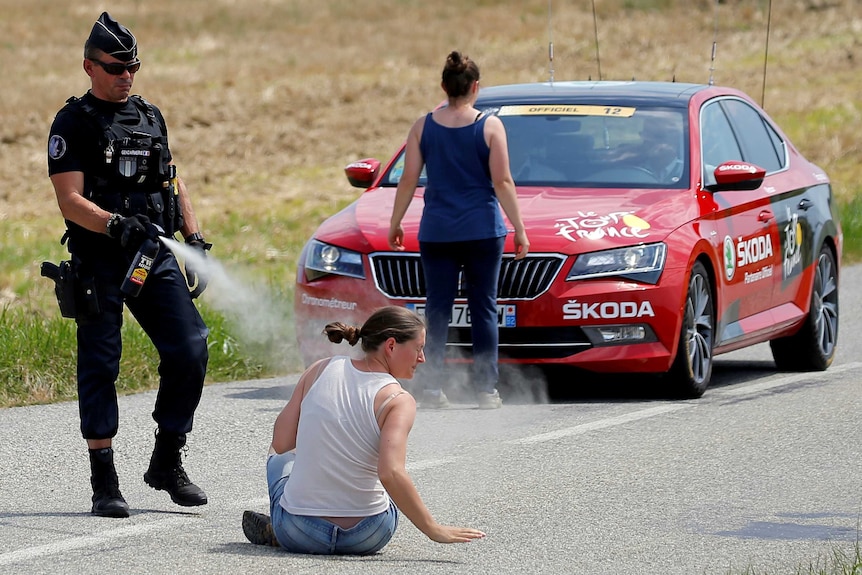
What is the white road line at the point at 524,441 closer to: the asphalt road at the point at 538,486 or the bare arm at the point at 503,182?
the asphalt road at the point at 538,486

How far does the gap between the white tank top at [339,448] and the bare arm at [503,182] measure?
3127 millimetres

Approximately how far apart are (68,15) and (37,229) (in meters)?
42.9

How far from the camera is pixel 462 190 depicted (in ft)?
28.4

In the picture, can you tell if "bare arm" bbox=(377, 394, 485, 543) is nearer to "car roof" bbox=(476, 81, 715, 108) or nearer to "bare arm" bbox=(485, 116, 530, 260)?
"bare arm" bbox=(485, 116, 530, 260)

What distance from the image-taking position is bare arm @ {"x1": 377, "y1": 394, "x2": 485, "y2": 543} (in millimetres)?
5242

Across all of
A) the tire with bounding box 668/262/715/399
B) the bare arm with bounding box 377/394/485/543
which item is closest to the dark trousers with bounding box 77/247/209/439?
the bare arm with bounding box 377/394/485/543

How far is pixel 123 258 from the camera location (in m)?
6.36

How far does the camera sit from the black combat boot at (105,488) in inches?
245

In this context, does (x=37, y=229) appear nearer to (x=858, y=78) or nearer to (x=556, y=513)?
(x=556, y=513)

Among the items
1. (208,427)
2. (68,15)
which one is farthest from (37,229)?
(68,15)

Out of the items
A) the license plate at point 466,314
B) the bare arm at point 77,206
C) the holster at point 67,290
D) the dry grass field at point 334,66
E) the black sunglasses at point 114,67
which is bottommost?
the dry grass field at point 334,66

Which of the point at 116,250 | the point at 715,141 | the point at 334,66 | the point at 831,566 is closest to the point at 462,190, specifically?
the point at 715,141

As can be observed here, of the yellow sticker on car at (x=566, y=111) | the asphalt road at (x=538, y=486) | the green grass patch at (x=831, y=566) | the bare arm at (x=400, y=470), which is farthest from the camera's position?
the yellow sticker on car at (x=566, y=111)

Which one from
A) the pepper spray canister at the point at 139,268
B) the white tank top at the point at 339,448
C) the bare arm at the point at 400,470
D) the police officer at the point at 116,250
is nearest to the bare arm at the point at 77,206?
the police officer at the point at 116,250
